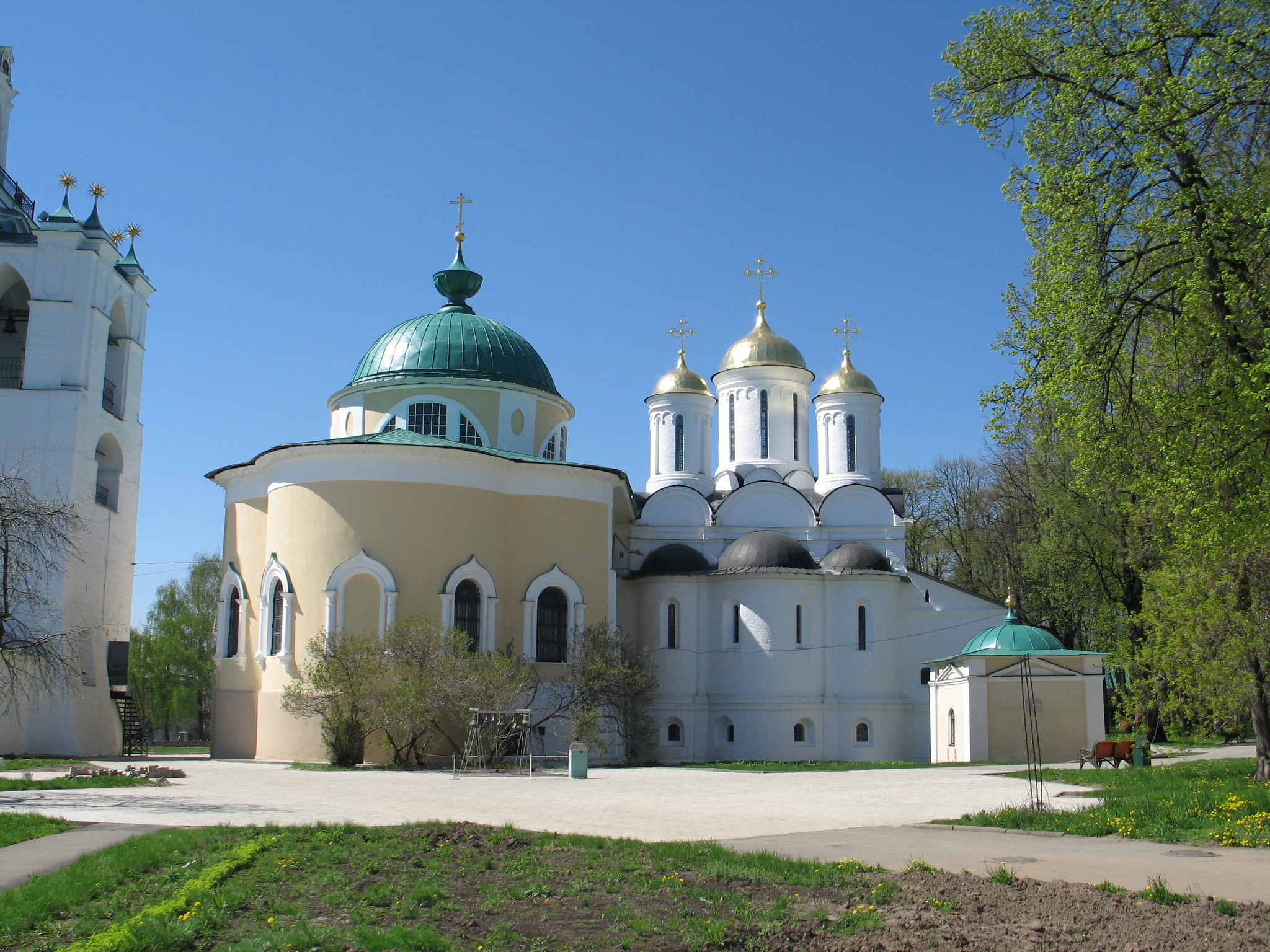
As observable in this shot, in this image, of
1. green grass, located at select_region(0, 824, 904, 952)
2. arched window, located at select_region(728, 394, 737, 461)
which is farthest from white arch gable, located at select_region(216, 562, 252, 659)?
green grass, located at select_region(0, 824, 904, 952)

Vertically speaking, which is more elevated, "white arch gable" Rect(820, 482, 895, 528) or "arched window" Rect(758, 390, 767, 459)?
"arched window" Rect(758, 390, 767, 459)

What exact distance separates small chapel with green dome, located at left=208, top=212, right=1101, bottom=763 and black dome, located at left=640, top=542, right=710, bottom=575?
0.07 m

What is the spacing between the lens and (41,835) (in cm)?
945

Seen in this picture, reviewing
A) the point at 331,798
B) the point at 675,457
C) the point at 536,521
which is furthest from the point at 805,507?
the point at 331,798

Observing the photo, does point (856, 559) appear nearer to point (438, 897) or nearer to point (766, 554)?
point (766, 554)

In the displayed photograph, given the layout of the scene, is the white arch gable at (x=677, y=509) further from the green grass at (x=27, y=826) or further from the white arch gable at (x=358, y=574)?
the green grass at (x=27, y=826)

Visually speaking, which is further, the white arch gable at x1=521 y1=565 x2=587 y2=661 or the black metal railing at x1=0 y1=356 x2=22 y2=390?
the black metal railing at x1=0 y1=356 x2=22 y2=390

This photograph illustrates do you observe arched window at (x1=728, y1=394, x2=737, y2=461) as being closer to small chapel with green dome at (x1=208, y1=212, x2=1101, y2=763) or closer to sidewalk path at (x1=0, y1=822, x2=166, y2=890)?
small chapel with green dome at (x1=208, y1=212, x2=1101, y2=763)

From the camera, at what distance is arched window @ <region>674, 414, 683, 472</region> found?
37.9 metres

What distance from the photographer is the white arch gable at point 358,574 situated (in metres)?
23.9

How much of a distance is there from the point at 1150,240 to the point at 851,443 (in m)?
25.0

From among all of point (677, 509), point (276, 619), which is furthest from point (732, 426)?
point (276, 619)

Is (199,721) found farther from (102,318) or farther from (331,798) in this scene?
(331,798)

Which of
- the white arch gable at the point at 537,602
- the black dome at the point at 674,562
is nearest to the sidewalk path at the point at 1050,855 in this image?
the white arch gable at the point at 537,602
